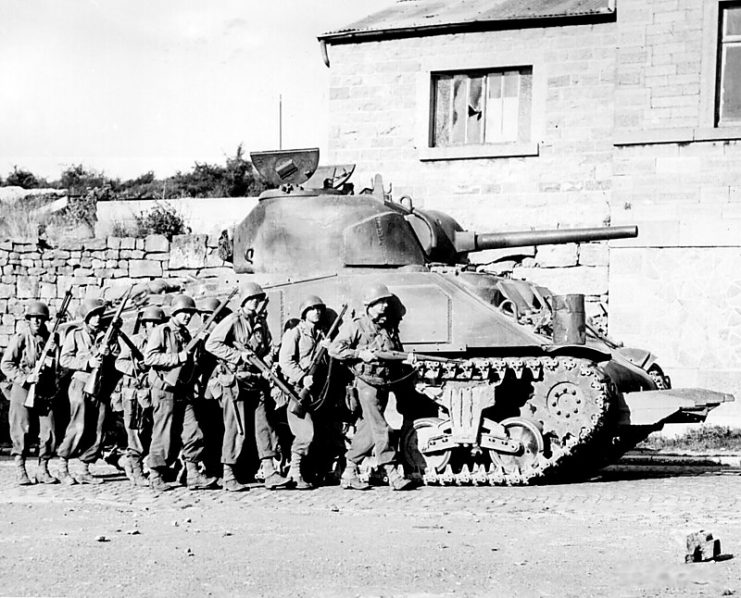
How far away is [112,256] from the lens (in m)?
20.7

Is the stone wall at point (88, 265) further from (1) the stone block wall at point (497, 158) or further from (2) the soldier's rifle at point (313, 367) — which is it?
(2) the soldier's rifle at point (313, 367)

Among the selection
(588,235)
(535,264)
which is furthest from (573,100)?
(588,235)

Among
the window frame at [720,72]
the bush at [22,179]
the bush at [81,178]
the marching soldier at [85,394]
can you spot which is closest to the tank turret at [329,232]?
the marching soldier at [85,394]

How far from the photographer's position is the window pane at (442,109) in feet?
66.4

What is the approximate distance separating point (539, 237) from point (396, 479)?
13.1ft

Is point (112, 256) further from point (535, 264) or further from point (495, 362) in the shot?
point (495, 362)

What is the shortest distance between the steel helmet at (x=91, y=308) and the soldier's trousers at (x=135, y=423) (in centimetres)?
106

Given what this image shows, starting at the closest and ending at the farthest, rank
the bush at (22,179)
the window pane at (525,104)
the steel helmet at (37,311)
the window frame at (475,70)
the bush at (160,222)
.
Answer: the steel helmet at (37,311), the window frame at (475,70), the window pane at (525,104), the bush at (160,222), the bush at (22,179)

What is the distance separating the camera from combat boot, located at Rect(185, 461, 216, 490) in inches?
483

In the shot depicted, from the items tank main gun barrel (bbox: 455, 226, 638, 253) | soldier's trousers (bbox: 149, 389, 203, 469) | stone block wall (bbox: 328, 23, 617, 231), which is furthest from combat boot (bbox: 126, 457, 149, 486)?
stone block wall (bbox: 328, 23, 617, 231)

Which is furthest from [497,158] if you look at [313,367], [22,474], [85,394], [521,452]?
[22,474]

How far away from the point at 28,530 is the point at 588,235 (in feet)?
25.2

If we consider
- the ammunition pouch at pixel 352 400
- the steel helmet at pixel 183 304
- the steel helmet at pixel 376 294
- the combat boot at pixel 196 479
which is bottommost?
the combat boot at pixel 196 479

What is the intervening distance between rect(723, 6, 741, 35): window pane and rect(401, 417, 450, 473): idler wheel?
8.44 meters
